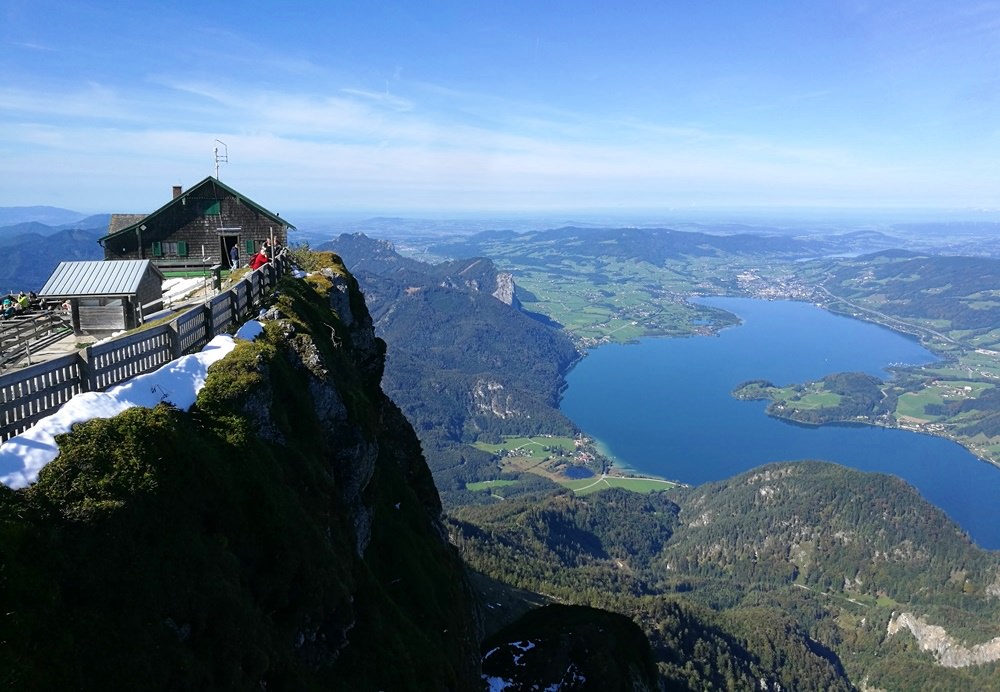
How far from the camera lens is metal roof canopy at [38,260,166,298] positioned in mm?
21442

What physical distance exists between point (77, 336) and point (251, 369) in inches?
391

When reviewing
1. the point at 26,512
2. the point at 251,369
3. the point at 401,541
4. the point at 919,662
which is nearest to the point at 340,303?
the point at 401,541

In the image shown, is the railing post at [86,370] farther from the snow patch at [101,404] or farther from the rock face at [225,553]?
the rock face at [225,553]

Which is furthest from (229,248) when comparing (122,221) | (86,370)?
(86,370)

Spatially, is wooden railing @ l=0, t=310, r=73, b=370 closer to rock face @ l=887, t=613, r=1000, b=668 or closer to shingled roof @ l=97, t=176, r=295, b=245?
shingled roof @ l=97, t=176, r=295, b=245

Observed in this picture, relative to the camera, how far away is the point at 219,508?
41.3ft

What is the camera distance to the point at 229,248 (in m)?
43.7

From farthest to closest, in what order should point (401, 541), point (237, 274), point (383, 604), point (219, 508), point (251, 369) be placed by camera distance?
1. point (237, 274)
2. point (401, 541)
3. point (383, 604)
4. point (251, 369)
5. point (219, 508)

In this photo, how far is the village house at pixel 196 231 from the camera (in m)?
41.8

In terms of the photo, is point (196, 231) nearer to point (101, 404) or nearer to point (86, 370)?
point (86, 370)

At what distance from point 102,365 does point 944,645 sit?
193186 mm

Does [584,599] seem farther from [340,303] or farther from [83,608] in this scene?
[83,608]

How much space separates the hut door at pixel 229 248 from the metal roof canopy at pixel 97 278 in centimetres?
2046

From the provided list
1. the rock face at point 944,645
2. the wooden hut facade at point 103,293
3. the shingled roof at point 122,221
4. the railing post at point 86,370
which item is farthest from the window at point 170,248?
the rock face at point 944,645
